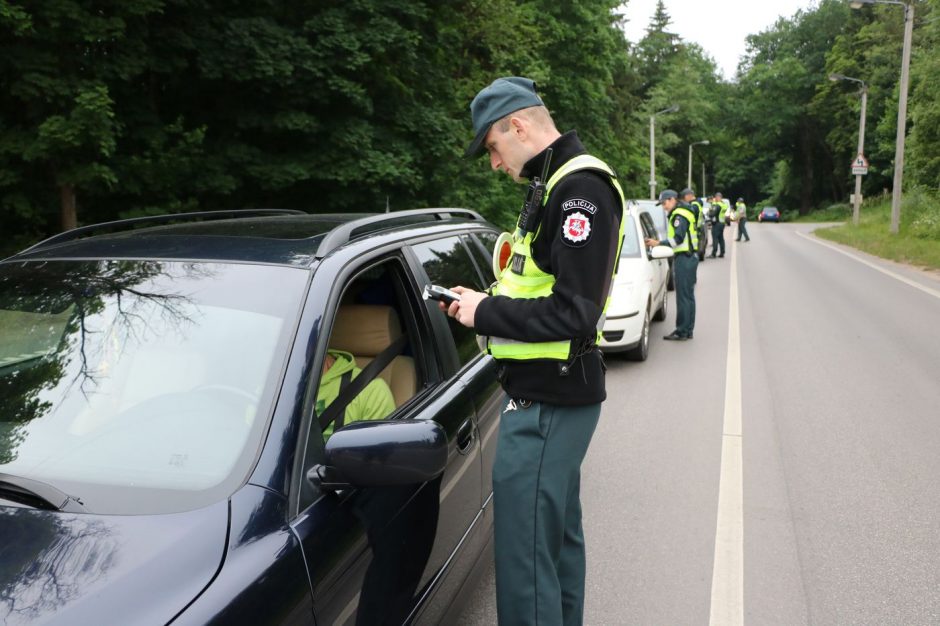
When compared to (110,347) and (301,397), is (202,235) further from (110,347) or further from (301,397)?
(301,397)

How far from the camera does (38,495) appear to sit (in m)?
1.73

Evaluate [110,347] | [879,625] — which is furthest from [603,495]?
[110,347]

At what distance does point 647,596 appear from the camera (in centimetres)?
348

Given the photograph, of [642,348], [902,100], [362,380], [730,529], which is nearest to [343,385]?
[362,380]

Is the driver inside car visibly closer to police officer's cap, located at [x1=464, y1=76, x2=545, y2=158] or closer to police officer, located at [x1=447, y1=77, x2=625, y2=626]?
police officer, located at [x1=447, y1=77, x2=625, y2=626]

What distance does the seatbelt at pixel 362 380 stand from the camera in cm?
256

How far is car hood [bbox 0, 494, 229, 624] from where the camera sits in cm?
141

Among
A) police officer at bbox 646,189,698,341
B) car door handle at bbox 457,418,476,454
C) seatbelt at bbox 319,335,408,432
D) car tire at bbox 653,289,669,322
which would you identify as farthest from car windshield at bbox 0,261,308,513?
car tire at bbox 653,289,669,322

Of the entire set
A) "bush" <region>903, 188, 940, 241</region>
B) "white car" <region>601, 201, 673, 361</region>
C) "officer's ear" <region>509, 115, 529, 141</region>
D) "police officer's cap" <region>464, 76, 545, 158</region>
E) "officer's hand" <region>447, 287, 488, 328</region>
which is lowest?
"bush" <region>903, 188, 940, 241</region>

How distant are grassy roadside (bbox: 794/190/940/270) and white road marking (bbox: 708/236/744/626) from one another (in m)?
15.5

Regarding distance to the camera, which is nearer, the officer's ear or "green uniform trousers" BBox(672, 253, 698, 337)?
the officer's ear

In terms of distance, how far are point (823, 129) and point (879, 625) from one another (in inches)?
3078

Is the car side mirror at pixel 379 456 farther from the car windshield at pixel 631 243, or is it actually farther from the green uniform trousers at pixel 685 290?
the green uniform trousers at pixel 685 290

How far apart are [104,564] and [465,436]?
57.4 inches
